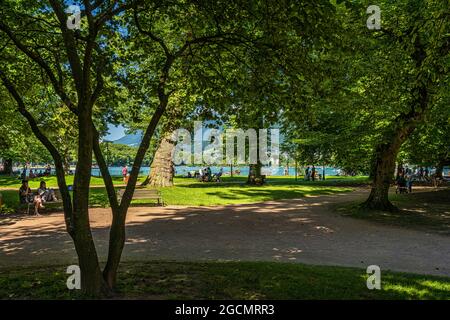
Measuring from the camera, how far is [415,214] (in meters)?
18.1

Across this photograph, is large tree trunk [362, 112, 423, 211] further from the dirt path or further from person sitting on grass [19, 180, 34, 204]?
person sitting on grass [19, 180, 34, 204]

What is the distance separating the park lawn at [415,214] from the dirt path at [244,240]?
3.54 feet

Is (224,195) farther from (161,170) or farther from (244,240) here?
(244,240)

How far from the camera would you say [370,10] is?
9.94 m

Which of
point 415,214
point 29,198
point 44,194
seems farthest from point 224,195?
point 29,198

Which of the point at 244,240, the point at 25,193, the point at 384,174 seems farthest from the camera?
the point at 384,174

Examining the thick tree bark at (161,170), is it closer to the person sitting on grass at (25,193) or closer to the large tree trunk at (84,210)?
the person sitting on grass at (25,193)

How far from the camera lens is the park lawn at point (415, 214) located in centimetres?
1546

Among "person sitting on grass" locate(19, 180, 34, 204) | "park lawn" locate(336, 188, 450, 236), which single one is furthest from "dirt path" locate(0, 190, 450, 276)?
"person sitting on grass" locate(19, 180, 34, 204)

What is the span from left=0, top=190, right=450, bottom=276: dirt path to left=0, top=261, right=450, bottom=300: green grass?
123cm

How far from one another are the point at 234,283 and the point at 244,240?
16.0 ft

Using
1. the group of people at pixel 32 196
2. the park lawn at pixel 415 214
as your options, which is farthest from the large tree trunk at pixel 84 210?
the group of people at pixel 32 196
